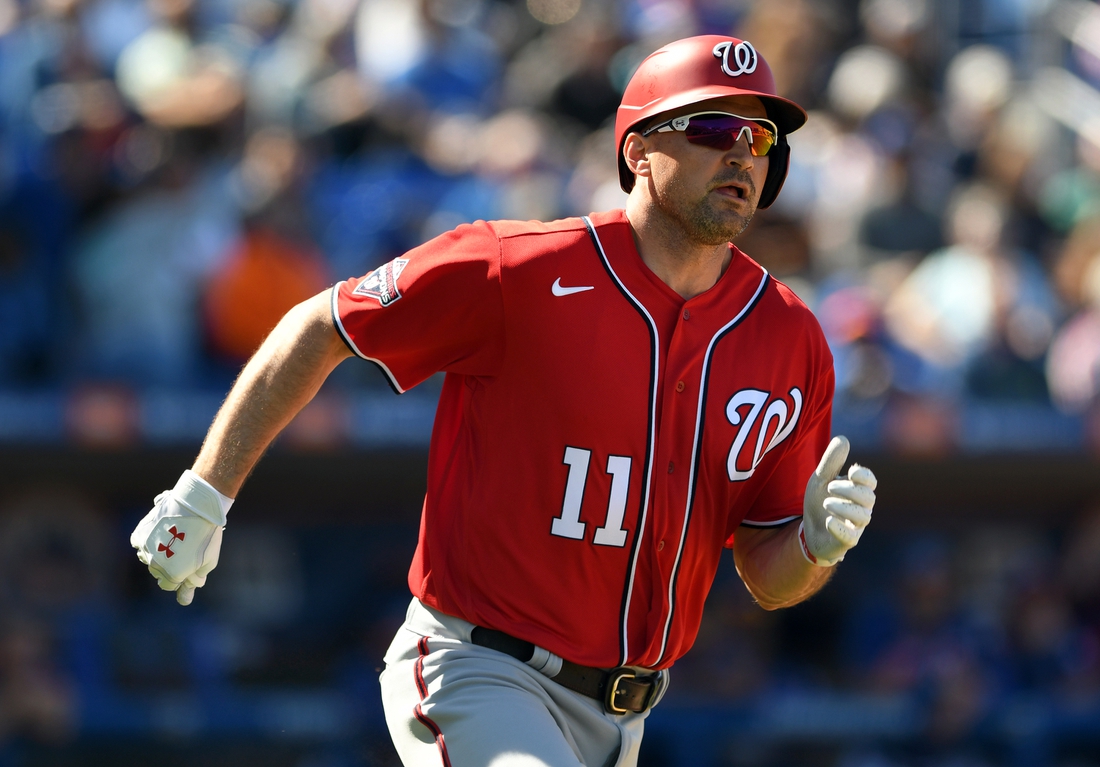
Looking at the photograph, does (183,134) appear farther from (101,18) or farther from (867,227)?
(867,227)

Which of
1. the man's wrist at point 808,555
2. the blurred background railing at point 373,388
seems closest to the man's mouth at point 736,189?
the man's wrist at point 808,555

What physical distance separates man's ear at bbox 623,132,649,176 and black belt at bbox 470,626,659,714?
43.5 inches

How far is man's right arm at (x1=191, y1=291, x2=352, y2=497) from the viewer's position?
3148 millimetres

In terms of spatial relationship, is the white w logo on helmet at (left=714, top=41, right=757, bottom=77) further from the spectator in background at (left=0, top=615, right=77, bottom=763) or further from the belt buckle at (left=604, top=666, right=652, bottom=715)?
the spectator in background at (left=0, top=615, right=77, bottom=763)

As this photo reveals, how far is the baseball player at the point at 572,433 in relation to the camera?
123 inches

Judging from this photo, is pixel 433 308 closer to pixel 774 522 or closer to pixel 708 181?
pixel 708 181

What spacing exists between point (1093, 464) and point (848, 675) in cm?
169

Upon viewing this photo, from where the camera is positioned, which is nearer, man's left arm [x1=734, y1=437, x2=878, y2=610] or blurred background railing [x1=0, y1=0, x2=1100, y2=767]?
man's left arm [x1=734, y1=437, x2=878, y2=610]

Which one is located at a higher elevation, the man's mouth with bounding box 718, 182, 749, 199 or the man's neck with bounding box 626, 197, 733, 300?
the man's mouth with bounding box 718, 182, 749, 199

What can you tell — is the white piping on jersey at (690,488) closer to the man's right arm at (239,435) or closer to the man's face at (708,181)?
the man's face at (708,181)

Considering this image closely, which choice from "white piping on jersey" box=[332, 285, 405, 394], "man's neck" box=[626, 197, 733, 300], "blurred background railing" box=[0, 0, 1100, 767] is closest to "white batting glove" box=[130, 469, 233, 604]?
"white piping on jersey" box=[332, 285, 405, 394]

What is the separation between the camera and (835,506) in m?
3.09

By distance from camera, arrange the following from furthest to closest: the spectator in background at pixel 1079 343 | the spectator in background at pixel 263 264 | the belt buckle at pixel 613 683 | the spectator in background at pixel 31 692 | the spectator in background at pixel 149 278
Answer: the spectator in background at pixel 1079 343 < the spectator in background at pixel 263 264 < the spectator in background at pixel 149 278 < the spectator in background at pixel 31 692 < the belt buckle at pixel 613 683

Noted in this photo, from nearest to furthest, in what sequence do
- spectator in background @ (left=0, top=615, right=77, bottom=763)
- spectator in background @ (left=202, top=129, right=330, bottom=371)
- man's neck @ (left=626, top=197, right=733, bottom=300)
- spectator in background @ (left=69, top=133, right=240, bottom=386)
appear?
man's neck @ (left=626, top=197, right=733, bottom=300), spectator in background @ (left=0, top=615, right=77, bottom=763), spectator in background @ (left=69, top=133, right=240, bottom=386), spectator in background @ (left=202, top=129, right=330, bottom=371)
